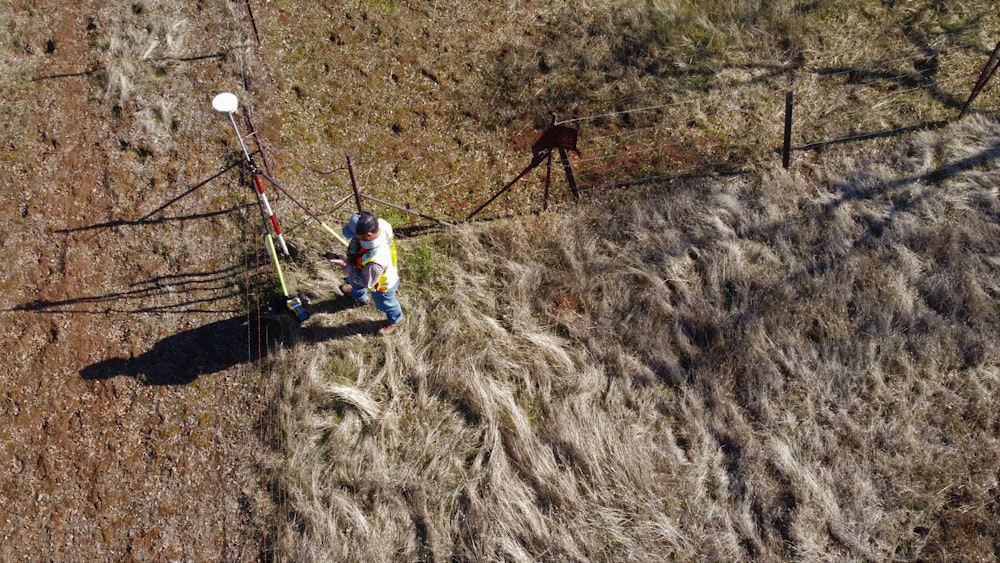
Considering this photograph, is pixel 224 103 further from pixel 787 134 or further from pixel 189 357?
pixel 787 134

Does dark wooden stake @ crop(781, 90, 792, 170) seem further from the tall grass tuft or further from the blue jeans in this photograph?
the blue jeans

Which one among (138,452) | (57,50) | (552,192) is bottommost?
(138,452)

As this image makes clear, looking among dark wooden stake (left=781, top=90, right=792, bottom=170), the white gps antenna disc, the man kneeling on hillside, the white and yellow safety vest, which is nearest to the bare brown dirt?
the man kneeling on hillside

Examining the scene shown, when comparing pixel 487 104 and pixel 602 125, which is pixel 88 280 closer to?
pixel 487 104

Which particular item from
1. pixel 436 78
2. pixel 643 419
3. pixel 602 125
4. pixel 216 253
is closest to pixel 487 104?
pixel 436 78

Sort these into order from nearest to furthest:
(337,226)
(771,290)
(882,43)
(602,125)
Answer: (771,290) → (337,226) → (602,125) → (882,43)

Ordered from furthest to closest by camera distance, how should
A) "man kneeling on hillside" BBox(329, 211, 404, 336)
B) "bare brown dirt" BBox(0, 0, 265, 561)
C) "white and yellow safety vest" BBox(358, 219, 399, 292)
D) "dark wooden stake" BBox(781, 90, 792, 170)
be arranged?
"dark wooden stake" BBox(781, 90, 792, 170)
"bare brown dirt" BBox(0, 0, 265, 561)
"white and yellow safety vest" BBox(358, 219, 399, 292)
"man kneeling on hillside" BBox(329, 211, 404, 336)

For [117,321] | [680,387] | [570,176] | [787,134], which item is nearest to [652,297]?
[680,387]
